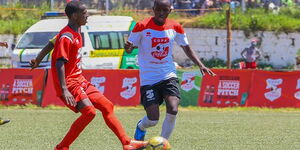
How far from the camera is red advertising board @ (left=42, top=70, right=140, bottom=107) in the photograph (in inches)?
757

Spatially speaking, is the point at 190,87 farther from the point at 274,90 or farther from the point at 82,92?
the point at 82,92

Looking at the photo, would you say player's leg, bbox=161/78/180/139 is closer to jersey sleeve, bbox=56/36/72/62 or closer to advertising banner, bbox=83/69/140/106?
jersey sleeve, bbox=56/36/72/62

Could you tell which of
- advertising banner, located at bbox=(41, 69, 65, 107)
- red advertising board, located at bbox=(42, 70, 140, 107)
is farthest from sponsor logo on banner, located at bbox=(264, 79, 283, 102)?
advertising banner, located at bbox=(41, 69, 65, 107)

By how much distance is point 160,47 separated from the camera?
9.67m

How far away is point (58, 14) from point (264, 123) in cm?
1217

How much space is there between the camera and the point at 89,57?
2450cm

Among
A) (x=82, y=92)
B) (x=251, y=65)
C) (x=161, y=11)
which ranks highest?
(x=161, y=11)

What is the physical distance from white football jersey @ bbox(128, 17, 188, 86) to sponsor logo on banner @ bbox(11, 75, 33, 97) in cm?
983

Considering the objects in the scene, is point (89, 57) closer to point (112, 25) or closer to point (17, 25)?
point (112, 25)

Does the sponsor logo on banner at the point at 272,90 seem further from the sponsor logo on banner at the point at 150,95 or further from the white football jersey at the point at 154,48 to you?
the sponsor logo on banner at the point at 150,95

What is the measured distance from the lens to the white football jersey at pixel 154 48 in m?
9.66

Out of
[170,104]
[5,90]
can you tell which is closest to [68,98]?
[170,104]

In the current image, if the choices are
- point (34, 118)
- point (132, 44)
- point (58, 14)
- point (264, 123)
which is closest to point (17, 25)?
point (58, 14)

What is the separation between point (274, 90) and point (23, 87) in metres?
6.40
